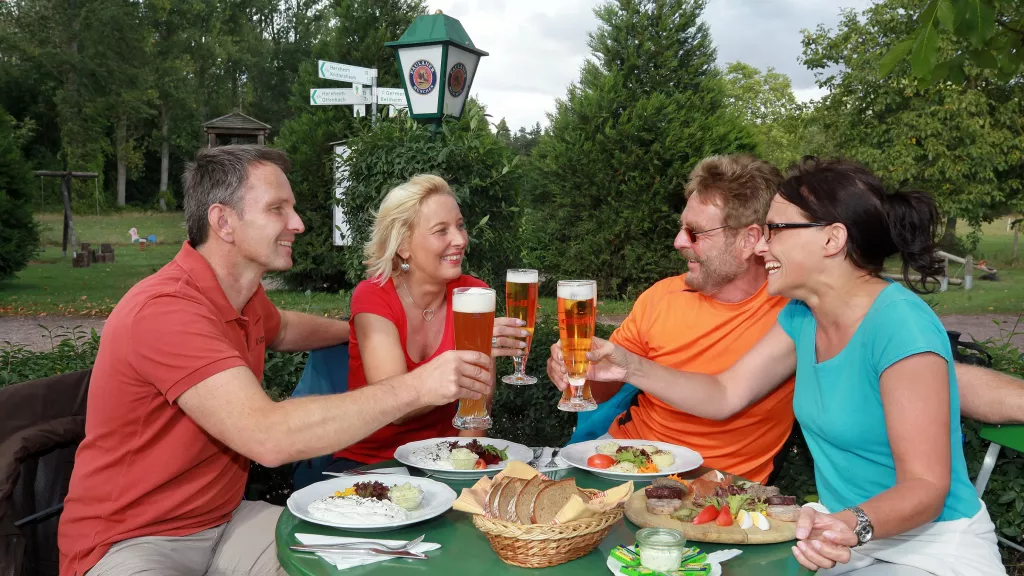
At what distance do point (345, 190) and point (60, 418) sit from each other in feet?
18.1

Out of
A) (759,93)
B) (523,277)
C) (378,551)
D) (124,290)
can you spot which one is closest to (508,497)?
(378,551)

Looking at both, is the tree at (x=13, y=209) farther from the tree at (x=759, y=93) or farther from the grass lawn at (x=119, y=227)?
the tree at (x=759, y=93)

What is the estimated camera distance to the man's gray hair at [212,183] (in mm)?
2697

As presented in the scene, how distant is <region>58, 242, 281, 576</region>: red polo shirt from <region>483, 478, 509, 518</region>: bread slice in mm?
851

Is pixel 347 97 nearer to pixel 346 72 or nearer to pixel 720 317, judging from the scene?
pixel 346 72

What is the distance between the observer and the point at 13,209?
1586 cm

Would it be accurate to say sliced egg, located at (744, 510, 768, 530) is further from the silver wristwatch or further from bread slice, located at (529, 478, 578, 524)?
bread slice, located at (529, 478, 578, 524)

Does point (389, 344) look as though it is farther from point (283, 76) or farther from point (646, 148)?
point (283, 76)

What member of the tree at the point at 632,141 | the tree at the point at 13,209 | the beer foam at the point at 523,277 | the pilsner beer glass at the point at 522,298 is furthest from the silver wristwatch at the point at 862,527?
the tree at the point at 13,209

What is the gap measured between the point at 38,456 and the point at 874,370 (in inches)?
98.8

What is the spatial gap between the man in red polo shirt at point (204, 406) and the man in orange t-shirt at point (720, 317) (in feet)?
4.26

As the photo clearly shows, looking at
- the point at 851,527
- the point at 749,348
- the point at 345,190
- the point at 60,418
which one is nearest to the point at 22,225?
the point at 345,190

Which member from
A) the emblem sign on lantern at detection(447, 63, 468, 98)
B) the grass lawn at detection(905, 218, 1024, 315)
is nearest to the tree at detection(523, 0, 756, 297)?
the grass lawn at detection(905, 218, 1024, 315)

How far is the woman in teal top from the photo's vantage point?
205cm
